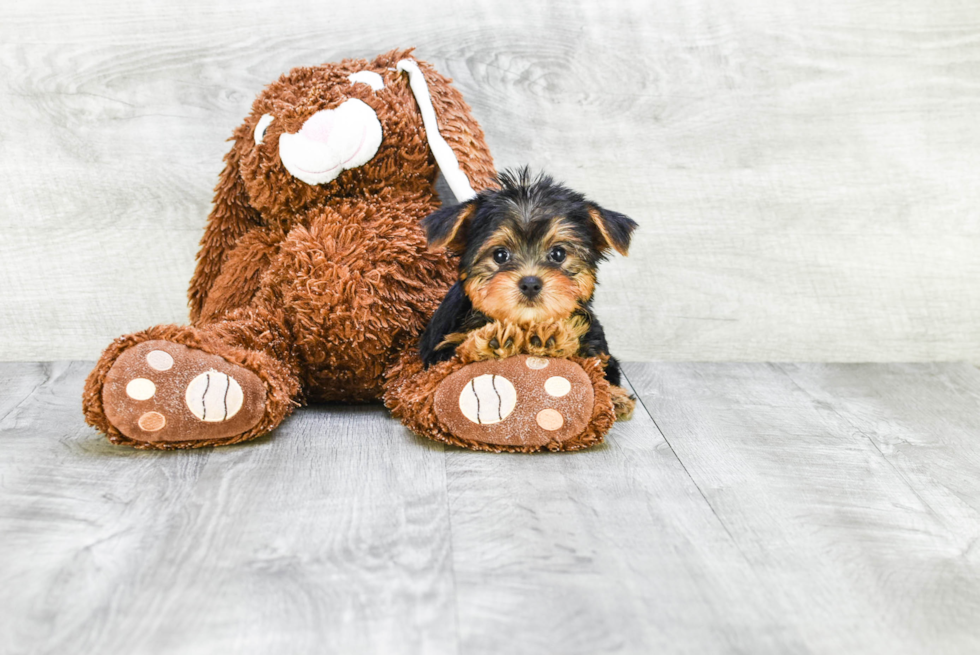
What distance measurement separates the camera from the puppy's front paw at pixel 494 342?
1.61m

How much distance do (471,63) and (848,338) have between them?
1294 millimetres

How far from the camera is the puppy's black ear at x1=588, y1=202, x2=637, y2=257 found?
5.18ft

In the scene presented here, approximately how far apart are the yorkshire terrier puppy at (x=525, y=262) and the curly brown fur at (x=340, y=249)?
0.16 m

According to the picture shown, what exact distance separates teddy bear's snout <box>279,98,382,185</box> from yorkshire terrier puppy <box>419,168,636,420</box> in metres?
0.31

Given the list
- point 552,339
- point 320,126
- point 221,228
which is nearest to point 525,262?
point 552,339

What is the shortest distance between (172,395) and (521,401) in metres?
0.61

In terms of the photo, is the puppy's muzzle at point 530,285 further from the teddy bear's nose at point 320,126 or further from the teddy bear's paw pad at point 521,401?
the teddy bear's nose at point 320,126

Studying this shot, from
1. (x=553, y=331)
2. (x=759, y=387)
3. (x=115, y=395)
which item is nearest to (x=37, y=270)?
(x=115, y=395)

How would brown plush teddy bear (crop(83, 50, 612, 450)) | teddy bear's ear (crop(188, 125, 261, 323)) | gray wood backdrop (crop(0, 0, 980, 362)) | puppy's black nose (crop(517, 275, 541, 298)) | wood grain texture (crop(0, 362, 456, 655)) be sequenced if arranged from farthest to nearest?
gray wood backdrop (crop(0, 0, 980, 362)) < teddy bear's ear (crop(188, 125, 261, 323)) < brown plush teddy bear (crop(83, 50, 612, 450)) < puppy's black nose (crop(517, 275, 541, 298)) < wood grain texture (crop(0, 362, 456, 655))

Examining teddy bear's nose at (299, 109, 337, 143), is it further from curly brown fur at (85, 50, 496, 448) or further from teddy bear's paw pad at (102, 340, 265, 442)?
teddy bear's paw pad at (102, 340, 265, 442)

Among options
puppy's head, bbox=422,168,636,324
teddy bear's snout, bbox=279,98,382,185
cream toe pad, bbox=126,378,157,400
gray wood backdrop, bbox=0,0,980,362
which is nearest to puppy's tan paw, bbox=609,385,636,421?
puppy's head, bbox=422,168,636,324

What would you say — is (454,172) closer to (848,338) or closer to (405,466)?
(405,466)

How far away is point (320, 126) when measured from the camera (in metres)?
1.83

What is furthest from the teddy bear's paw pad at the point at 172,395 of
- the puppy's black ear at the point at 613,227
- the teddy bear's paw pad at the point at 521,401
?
the puppy's black ear at the point at 613,227
